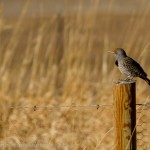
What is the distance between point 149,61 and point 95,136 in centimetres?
622

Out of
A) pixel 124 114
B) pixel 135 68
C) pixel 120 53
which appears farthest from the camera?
pixel 120 53

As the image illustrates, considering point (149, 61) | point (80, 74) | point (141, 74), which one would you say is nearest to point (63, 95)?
point (80, 74)

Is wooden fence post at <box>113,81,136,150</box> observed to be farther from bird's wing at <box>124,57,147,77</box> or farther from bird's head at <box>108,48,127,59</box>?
bird's head at <box>108,48,127,59</box>

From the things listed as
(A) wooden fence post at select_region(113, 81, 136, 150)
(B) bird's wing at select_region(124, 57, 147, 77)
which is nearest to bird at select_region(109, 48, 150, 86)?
(B) bird's wing at select_region(124, 57, 147, 77)

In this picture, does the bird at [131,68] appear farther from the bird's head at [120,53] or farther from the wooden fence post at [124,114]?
the wooden fence post at [124,114]

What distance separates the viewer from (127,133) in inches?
166

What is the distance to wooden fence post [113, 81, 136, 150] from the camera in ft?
13.7

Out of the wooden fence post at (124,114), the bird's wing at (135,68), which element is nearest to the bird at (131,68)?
the bird's wing at (135,68)

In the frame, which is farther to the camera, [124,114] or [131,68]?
[131,68]

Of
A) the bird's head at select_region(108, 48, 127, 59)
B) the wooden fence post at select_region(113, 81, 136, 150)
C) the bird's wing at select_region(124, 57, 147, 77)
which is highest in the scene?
the bird's head at select_region(108, 48, 127, 59)

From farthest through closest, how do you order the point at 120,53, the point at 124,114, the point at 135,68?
the point at 120,53
the point at 135,68
the point at 124,114

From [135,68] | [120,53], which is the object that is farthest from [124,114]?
[120,53]

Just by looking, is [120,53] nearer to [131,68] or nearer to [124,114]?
[131,68]

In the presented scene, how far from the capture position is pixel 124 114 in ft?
13.7
